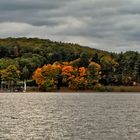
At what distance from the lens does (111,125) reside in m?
93.1

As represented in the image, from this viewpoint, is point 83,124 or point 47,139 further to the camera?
point 83,124

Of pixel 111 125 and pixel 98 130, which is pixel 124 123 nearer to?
pixel 111 125

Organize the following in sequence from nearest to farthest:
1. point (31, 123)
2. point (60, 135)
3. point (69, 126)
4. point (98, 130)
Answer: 1. point (60, 135)
2. point (98, 130)
3. point (69, 126)
4. point (31, 123)

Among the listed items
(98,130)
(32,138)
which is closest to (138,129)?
(98,130)

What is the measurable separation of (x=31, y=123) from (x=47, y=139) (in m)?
24.2

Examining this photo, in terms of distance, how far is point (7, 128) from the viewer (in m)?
86.9

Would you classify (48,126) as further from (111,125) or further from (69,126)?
(111,125)

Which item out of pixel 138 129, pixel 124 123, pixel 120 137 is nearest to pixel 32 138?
pixel 120 137

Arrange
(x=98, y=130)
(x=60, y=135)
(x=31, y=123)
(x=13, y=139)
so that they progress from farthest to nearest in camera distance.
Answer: (x=31, y=123) < (x=98, y=130) < (x=60, y=135) < (x=13, y=139)

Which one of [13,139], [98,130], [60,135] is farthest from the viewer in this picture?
[98,130]

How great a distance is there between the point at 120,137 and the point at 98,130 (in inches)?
351

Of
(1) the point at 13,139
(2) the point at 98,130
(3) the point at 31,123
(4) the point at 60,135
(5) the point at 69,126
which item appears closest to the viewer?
(1) the point at 13,139

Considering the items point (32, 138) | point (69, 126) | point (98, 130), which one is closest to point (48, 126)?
point (69, 126)

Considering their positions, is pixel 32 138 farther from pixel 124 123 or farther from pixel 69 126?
pixel 124 123
